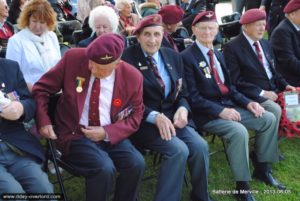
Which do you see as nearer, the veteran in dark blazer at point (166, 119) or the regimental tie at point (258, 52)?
the veteran in dark blazer at point (166, 119)

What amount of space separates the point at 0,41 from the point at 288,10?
3590 mm

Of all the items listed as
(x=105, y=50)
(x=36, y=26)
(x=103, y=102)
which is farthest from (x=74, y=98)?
(x=36, y=26)

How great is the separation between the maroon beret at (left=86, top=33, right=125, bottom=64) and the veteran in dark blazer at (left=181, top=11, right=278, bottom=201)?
118 centimetres

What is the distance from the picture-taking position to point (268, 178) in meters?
4.07

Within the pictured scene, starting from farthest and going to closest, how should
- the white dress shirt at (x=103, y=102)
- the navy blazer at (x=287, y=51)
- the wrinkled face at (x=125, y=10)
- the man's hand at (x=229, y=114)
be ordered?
1. the wrinkled face at (x=125, y=10)
2. the navy blazer at (x=287, y=51)
3. the man's hand at (x=229, y=114)
4. the white dress shirt at (x=103, y=102)

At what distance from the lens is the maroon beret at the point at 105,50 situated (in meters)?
3.01

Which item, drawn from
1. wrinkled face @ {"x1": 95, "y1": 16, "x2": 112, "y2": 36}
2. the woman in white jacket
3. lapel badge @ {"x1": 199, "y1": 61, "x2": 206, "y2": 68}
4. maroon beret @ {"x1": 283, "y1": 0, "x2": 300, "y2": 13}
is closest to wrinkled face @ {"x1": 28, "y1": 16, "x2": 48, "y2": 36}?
the woman in white jacket

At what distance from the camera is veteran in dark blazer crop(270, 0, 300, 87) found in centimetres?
492

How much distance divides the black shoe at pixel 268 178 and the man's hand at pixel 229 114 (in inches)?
25.4

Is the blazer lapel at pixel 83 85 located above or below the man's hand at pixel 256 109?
above

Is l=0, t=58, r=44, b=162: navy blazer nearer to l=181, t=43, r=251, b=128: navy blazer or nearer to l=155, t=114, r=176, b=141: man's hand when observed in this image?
l=155, t=114, r=176, b=141: man's hand

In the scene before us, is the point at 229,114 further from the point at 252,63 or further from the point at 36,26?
the point at 36,26

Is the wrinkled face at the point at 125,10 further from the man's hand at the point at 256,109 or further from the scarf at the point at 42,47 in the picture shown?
the man's hand at the point at 256,109

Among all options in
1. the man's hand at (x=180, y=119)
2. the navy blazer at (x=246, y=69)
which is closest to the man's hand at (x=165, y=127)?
the man's hand at (x=180, y=119)
